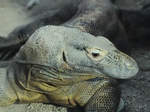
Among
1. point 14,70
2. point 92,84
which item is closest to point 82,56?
point 92,84

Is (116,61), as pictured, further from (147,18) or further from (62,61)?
(147,18)

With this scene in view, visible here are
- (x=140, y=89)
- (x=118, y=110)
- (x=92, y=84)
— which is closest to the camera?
(x=92, y=84)

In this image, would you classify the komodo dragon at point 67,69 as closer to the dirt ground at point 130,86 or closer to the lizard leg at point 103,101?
the lizard leg at point 103,101

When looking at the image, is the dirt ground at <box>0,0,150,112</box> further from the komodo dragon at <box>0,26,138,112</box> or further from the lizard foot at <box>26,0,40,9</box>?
the lizard foot at <box>26,0,40,9</box>

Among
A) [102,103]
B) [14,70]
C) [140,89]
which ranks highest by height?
[14,70]

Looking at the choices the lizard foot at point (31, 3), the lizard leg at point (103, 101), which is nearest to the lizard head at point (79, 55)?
the lizard leg at point (103, 101)

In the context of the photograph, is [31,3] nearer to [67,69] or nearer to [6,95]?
[6,95]

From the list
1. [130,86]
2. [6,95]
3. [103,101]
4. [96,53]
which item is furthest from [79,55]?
[130,86]

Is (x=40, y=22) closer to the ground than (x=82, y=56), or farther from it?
closer to the ground
